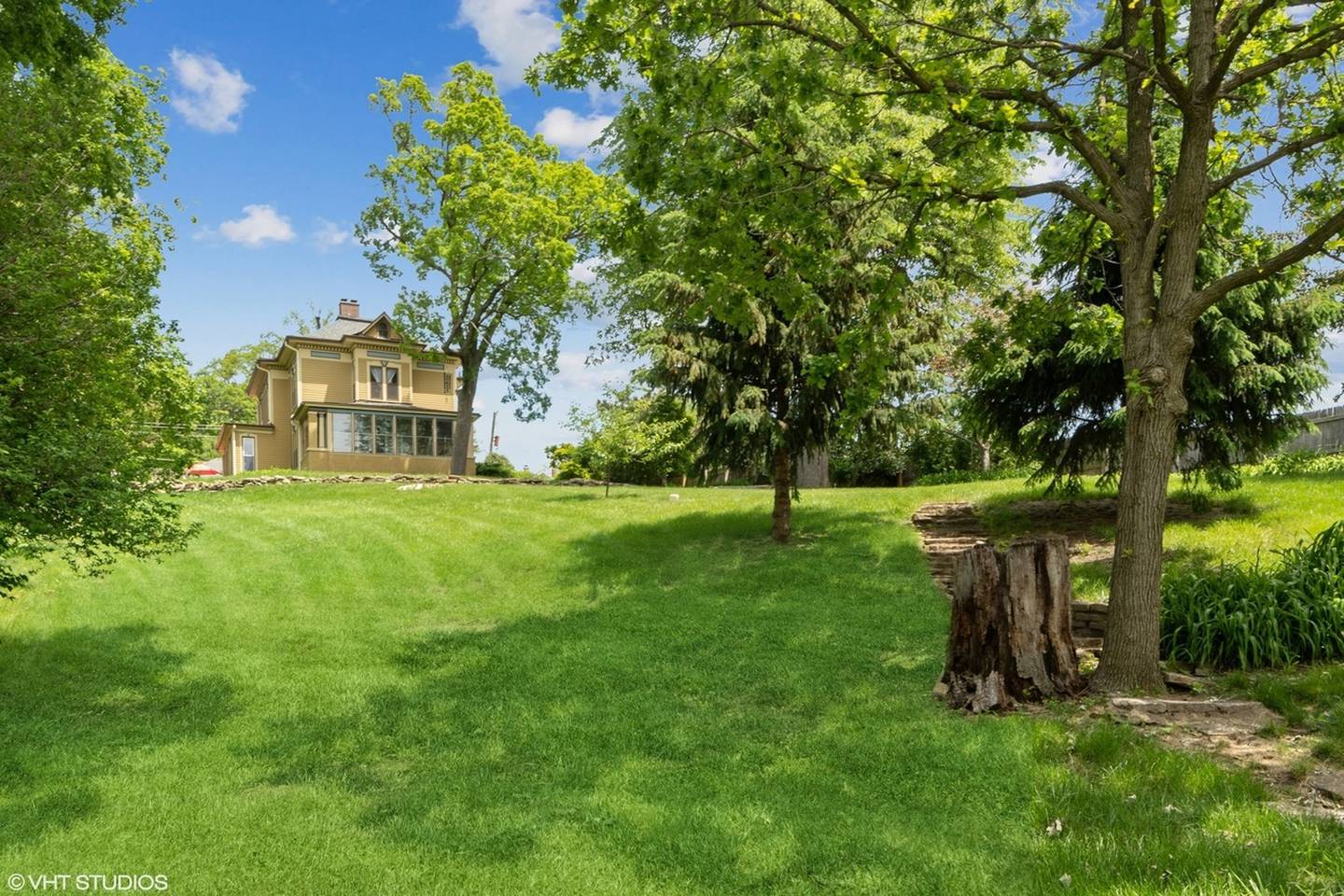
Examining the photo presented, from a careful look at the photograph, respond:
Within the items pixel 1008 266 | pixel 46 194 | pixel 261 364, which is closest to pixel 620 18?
pixel 46 194

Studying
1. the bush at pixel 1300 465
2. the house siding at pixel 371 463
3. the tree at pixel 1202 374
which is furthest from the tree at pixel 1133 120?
the house siding at pixel 371 463

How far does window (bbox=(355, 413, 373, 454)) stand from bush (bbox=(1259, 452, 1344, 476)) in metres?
30.4

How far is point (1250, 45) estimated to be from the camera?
27.5 feet

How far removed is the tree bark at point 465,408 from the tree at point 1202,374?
20558mm

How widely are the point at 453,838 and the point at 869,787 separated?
254 centimetres

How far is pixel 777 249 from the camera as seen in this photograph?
813 cm

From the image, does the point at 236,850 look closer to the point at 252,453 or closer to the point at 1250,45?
the point at 1250,45

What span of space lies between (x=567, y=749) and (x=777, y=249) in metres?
5.13

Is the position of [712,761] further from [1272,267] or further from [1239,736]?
[1272,267]

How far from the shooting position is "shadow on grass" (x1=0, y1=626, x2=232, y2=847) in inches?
206

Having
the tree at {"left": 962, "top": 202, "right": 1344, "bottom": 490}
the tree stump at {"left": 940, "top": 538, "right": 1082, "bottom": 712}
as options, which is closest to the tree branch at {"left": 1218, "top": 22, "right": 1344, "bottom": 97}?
the tree at {"left": 962, "top": 202, "right": 1344, "bottom": 490}

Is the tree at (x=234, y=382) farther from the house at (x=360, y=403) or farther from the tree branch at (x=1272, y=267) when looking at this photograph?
the tree branch at (x=1272, y=267)

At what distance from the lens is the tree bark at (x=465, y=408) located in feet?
97.2

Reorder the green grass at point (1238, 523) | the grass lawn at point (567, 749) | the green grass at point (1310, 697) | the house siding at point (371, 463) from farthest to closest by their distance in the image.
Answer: the house siding at point (371, 463) → the green grass at point (1238, 523) → the green grass at point (1310, 697) → the grass lawn at point (567, 749)
